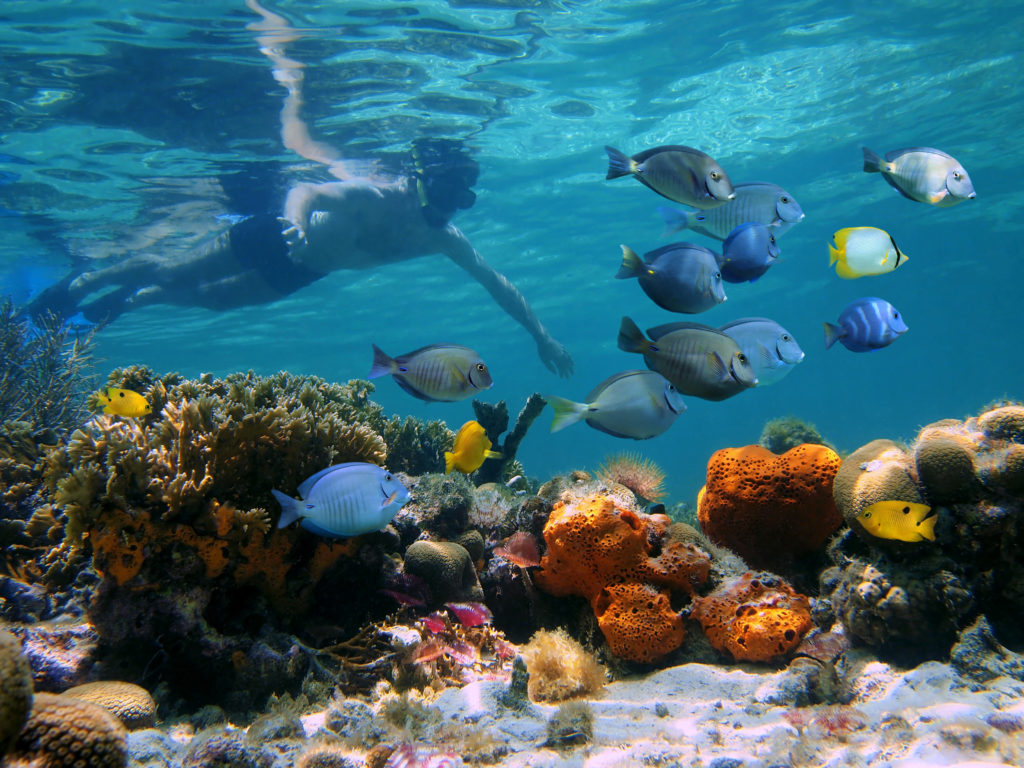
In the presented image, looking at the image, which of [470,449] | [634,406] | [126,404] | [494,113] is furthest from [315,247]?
[634,406]

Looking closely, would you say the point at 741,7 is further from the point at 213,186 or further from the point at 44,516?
the point at 44,516

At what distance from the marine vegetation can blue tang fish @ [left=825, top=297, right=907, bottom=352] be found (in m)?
3.83

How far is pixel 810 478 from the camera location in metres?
4.02

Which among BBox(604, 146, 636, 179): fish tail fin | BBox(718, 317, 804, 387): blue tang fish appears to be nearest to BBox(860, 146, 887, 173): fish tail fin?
BBox(718, 317, 804, 387): blue tang fish

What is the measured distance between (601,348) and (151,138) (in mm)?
52009

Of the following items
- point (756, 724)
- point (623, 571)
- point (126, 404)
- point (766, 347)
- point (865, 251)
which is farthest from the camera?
point (126, 404)

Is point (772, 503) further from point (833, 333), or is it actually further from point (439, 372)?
point (439, 372)

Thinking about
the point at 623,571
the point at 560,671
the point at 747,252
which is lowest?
the point at 560,671

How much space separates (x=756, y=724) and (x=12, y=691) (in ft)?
11.4

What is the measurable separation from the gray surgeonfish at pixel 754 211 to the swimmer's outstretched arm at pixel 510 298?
10.4 m

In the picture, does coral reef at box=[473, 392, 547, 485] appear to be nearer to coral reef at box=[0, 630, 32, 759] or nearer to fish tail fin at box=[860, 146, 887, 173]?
fish tail fin at box=[860, 146, 887, 173]

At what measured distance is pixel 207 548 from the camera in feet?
11.1

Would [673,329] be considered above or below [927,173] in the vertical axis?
below

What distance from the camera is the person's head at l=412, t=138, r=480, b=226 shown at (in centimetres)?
1553
